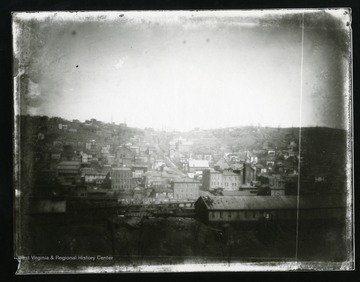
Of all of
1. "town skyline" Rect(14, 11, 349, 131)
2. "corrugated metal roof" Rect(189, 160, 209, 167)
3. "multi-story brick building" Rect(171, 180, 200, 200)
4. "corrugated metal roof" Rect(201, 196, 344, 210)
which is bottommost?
"corrugated metal roof" Rect(201, 196, 344, 210)

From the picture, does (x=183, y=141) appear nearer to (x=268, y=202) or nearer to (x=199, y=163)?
(x=199, y=163)

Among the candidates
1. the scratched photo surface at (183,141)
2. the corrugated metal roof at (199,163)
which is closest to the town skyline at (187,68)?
the scratched photo surface at (183,141)

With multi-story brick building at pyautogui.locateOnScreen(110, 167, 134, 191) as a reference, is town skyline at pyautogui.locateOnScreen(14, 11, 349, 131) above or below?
above

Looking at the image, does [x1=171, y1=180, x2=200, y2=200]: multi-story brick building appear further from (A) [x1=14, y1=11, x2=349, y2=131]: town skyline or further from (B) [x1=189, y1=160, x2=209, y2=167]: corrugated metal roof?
(A) [x1=14, y1=11, x2=349, y2=131]: town skyline

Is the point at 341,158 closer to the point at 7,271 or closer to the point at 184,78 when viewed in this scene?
the point at 184,78

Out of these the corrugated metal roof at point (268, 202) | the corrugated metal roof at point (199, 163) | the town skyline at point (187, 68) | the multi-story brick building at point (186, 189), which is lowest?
the corrugated metal roof at point (268, 202)

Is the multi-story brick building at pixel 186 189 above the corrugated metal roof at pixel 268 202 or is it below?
above

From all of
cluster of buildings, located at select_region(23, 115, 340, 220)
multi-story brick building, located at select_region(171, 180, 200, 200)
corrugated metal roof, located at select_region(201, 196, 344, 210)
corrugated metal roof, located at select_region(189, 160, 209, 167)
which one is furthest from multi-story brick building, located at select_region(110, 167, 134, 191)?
corrugated metal roof, located at select_region(201, 196, 344, 210)

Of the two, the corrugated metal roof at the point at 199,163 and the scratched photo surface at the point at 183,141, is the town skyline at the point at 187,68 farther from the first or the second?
the corrugated metal roof at the point at 199,163
